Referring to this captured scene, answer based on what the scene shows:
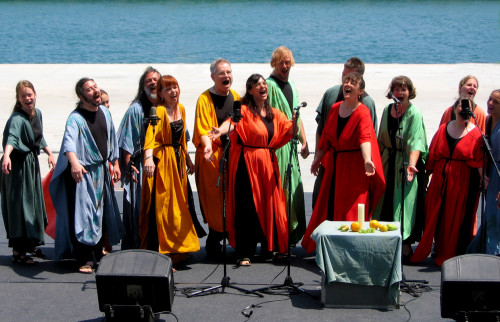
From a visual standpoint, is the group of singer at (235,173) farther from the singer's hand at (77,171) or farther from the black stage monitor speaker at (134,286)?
the black stage monitor speaker at (134,286)

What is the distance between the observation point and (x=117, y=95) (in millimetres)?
16078

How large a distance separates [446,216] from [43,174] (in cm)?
552

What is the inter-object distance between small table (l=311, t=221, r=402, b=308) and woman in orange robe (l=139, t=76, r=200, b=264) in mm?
1473

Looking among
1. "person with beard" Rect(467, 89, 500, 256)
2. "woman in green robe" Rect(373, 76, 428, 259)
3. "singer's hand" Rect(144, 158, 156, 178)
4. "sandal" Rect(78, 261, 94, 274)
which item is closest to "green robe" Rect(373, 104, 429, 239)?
"woman in green robe" Rect(373, 76, 428, 259)

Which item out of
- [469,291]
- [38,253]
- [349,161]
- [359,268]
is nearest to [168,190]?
[38,253]

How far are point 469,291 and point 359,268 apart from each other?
3.33 ft

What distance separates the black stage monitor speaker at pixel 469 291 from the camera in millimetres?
5266

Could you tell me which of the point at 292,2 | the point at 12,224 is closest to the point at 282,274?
the point at 12,224

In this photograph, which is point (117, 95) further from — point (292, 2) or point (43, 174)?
point (292, 2)

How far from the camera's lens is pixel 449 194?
7.09 metres

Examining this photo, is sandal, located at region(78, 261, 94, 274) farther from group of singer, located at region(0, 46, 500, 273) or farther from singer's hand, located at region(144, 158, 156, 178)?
singer's hand, located at region(144, 158, 156, 178)

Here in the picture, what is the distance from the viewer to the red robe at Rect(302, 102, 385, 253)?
Answer: 272 inches

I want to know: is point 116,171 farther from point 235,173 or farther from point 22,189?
point 235,173

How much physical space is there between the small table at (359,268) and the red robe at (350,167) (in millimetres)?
902
